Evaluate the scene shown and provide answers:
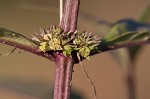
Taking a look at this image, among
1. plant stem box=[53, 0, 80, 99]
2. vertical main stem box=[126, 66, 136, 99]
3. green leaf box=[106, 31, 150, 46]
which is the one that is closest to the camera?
plant stem box=[53, 0, 80, 99]

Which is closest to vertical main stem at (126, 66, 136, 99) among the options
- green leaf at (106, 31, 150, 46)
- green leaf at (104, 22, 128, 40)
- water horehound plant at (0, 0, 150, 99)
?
green leaf at (104, 22, 128, 40)

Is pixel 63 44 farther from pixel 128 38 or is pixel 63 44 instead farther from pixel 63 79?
pixel 128 38

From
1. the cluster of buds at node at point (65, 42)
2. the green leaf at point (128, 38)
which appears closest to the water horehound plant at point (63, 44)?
the cluster of buds at node at point (65, 42)

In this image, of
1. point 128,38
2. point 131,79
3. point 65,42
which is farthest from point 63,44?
point 131,79

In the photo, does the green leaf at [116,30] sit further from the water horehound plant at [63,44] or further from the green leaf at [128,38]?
the water horehound plant at [63,44]

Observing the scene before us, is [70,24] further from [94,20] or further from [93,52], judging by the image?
[94,20]

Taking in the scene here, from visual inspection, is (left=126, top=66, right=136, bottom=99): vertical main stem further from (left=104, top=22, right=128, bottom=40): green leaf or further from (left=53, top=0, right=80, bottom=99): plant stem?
(left=53, top=0, right=80, bottom=99): plant stem
